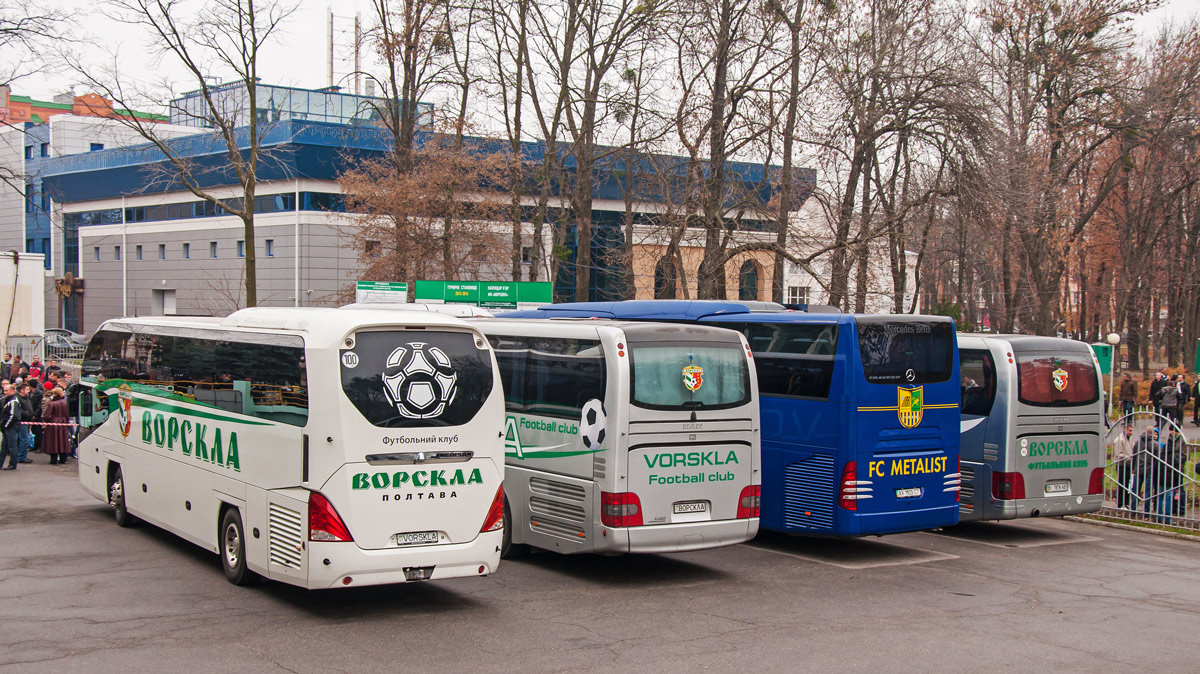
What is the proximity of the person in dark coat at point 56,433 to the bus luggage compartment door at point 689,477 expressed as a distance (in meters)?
15.8

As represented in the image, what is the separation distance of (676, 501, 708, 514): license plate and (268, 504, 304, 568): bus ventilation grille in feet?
14.0

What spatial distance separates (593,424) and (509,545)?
2362 millimetres

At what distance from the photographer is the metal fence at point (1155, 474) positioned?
16.8m

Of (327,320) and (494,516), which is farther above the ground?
(327,320)

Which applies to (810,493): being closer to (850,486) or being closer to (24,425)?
(850,486)

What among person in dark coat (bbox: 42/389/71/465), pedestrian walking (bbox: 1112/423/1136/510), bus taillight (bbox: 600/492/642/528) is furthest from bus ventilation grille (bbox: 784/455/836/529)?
person in dark coat (bbox: 42/389/71/465)

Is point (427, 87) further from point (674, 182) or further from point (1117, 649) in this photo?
point (1117, 649)

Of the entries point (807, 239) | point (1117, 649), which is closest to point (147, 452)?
point (1117, 649)

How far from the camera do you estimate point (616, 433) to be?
452 inches

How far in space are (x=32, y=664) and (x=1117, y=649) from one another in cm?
909

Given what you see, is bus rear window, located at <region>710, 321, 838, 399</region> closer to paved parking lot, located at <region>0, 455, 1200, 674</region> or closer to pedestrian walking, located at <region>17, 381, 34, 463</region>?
paved parking lot, located at <region>0, 455, 1200, 674</region>

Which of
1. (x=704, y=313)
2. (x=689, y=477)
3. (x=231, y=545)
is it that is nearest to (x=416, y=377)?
(x=231, y=545)

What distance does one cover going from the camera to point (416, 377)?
979 centimetres

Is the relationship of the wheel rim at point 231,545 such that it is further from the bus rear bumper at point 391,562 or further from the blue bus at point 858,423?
the blue bus at point 858,423
